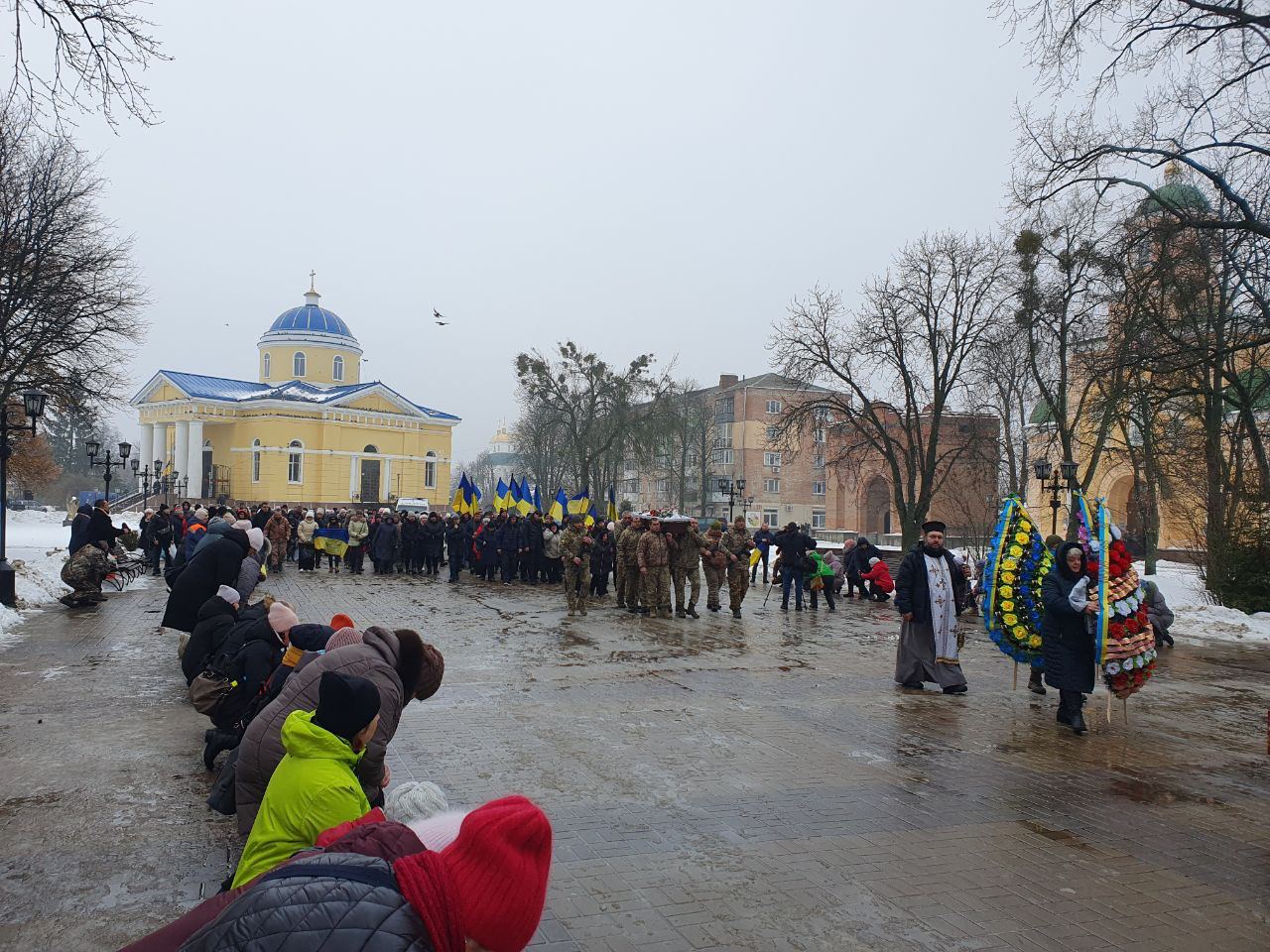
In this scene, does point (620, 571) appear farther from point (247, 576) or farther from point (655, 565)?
point (247, 576)

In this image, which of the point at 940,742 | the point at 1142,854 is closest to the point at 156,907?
the point at 1142,854

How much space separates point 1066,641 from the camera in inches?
351

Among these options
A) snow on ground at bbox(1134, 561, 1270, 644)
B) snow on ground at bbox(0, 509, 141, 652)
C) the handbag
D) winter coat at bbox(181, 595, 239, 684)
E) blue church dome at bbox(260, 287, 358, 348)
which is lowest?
snow on ground at bbox(1134, 561, 1270, 644)

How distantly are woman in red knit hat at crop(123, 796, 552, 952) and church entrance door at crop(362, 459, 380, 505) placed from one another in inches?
2402

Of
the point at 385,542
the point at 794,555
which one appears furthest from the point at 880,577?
the point at 385,542

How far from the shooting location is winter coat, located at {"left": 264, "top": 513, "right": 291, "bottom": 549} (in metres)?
24.6

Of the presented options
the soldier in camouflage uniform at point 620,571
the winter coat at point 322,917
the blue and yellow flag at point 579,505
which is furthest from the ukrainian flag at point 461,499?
the winter coat at point 322,917

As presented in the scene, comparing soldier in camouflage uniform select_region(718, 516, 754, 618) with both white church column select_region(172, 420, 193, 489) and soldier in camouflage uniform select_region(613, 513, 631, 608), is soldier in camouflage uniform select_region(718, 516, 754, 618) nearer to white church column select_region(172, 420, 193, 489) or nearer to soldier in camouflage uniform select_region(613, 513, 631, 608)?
soldier in camouflage uniform select_region(613, 513, 631, 608)

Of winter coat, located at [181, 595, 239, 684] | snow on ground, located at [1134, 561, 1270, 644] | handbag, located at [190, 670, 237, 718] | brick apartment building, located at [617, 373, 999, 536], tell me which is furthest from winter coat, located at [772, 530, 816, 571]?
brick apartment building, located at [617, 373, 999, 536]

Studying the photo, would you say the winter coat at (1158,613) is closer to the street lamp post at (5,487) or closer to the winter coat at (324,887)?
the winter coat at (324,887)

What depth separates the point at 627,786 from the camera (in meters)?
6.55

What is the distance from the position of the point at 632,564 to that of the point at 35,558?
1837 centimetres

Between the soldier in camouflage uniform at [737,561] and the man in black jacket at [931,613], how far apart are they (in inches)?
270

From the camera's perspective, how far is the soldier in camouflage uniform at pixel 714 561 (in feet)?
58.7
